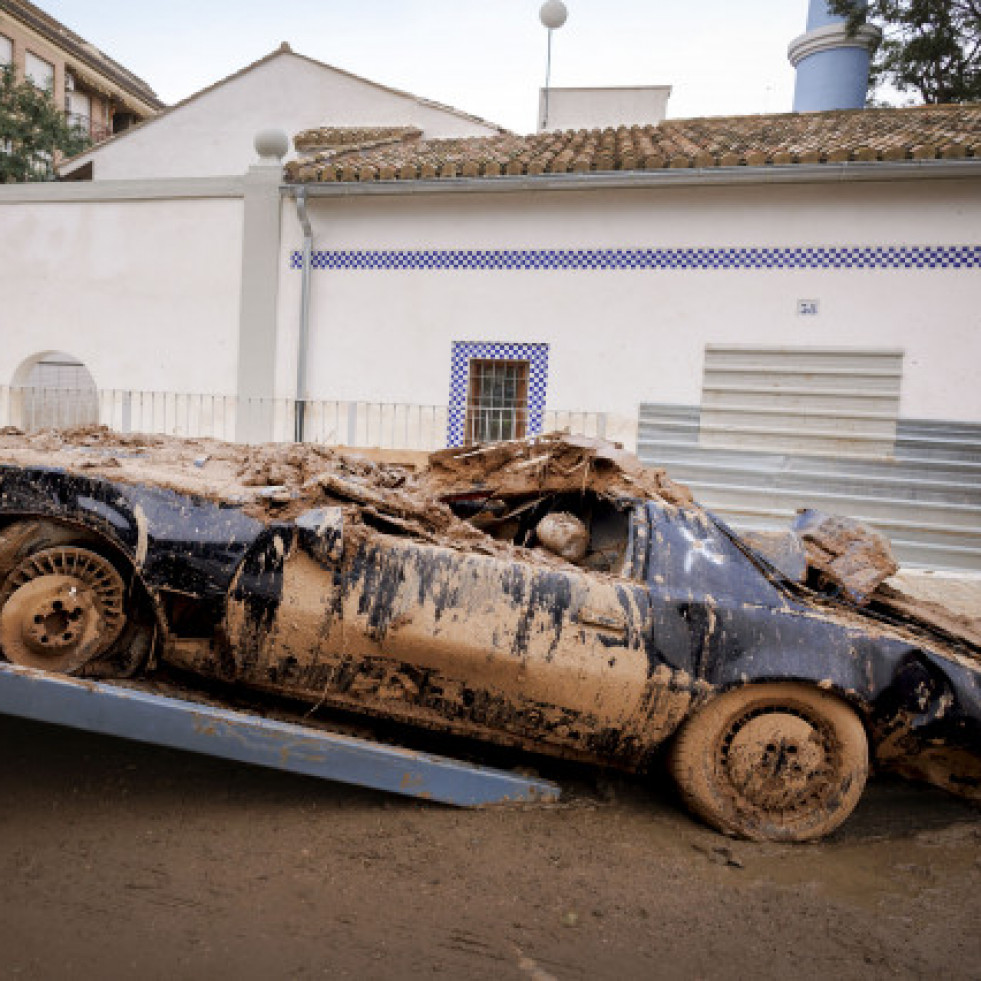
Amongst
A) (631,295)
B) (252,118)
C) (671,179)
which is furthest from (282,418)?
(252,118)

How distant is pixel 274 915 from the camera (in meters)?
2.52

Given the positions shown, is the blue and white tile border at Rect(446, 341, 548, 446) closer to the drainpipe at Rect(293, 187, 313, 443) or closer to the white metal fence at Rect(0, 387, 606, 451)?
the white metal fence at Rect(0, 387, 606, 451)

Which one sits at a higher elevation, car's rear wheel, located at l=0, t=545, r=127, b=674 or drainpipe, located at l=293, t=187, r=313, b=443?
drainpipe, located at l=293, t=187, r=313, b=443

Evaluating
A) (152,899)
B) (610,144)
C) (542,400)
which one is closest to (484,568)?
(152,899)

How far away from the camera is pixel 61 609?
10.0 feet

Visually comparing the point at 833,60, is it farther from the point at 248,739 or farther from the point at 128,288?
the point at 248,739

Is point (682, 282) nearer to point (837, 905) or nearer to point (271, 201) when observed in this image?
point (271, 201)

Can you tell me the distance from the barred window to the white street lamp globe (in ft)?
30.5

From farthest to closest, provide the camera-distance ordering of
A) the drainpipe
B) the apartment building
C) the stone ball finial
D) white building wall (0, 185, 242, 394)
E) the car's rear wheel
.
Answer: the apartment building → white building wall (0, 185, 242, 394) → the drainpipe → the stone ball finial → the car's rear wheel

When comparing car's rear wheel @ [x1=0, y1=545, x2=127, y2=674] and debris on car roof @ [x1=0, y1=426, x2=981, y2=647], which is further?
debris on car roof @ [x1=0, y1=426, x2=981, y2=647]

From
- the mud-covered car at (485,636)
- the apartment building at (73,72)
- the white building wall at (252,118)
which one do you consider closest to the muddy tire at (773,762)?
the mud-covered car at (485,636)

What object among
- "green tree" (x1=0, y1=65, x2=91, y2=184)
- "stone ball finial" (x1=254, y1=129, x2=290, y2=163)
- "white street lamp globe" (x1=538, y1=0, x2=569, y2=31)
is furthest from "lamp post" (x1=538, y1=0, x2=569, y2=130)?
"green tree" (x1=0, y1=65, x2=91, y2=184)

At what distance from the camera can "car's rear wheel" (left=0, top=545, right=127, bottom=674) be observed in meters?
2.99

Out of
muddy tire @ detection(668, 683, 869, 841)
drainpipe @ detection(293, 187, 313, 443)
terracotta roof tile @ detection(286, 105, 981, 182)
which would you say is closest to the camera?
muddy tire @ detection(668, 683, 869, 841)
